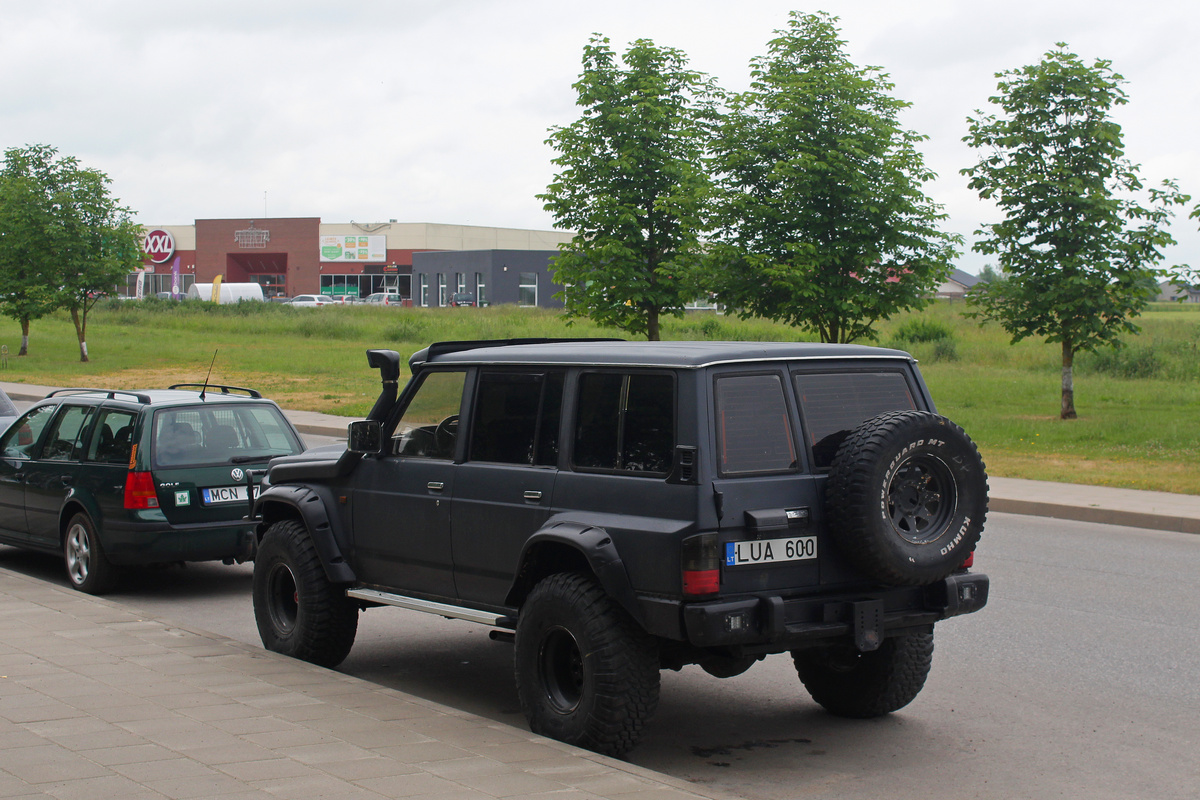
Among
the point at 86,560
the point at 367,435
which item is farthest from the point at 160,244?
the point at 367,435

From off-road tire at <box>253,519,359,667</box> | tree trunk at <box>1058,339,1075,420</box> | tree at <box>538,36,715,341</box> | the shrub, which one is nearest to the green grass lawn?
the shrub

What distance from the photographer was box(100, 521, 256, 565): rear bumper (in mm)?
9000

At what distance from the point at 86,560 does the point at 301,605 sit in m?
3.37

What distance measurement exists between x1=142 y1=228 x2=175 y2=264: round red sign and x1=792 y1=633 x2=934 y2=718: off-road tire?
11502 cm

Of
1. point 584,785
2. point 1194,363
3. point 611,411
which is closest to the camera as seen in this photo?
point 584,785

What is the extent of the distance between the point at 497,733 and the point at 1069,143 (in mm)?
21568

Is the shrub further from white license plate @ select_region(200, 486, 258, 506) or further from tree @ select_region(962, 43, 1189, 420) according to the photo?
white license plate @ select_region(200, 486, 258, 506)

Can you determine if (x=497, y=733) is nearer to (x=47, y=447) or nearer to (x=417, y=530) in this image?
(x=417, y=530)

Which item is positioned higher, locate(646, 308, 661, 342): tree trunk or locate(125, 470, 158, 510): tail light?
locate(646, 308, 661, 342): tree trunk

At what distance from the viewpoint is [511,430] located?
596 cm

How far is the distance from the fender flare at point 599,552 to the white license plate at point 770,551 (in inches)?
17.6

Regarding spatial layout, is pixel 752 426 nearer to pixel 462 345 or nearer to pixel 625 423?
pixel 625 423

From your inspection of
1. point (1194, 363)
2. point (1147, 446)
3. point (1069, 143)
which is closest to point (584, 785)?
point (1147, 446)

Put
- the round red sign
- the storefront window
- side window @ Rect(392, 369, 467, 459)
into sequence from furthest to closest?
the round red sign, the storefront window, side window @ Rect(392, 369, 467, 459)
